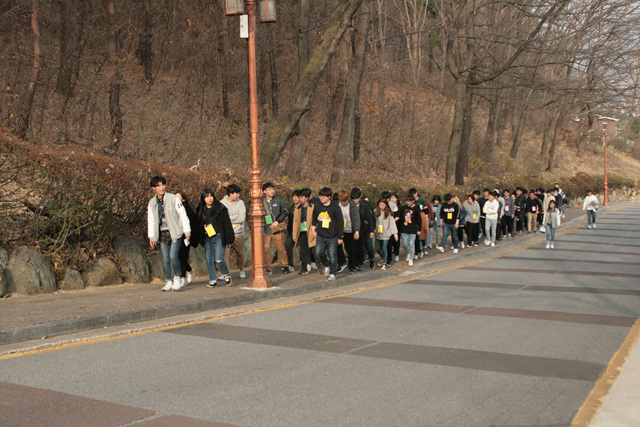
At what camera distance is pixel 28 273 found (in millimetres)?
10203

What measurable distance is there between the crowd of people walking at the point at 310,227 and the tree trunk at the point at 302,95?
11.7 ft

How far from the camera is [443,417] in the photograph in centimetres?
509

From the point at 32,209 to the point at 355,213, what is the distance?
22.6 feet

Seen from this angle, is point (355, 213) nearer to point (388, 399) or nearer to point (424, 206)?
point (424, 206)

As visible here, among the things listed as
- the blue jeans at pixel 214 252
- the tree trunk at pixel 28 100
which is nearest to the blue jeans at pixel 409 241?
the blue jeans at pixel 214 252

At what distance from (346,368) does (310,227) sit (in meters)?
7.80

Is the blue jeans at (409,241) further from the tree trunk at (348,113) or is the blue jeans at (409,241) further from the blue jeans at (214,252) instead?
the tree trunk at (348,113)

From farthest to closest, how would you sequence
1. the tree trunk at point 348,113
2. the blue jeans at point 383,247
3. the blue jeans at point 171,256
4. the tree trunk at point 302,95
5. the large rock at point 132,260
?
1. the tree trunk at point 348,113
2. the tree trunk at point 302,95
3. the blue jeans at point 383,247
4. the large rock at point 132,260
5. the blue jeans at point 171,256

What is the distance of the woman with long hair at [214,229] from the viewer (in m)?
11.6

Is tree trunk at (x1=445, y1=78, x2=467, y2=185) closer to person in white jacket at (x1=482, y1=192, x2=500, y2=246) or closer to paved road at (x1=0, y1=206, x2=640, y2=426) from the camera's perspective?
person in white jacket at (x1=482, y1=192, x2=500, y2=246)

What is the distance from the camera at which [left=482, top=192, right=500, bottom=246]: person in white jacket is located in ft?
70.5

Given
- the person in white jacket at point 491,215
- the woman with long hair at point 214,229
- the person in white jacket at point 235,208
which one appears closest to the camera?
the woman with long hair at point 214,229

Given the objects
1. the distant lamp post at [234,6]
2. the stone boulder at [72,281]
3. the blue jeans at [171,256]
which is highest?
the distant lamp post at [234,6]

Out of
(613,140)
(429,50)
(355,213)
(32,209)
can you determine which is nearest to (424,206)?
(355,213)
